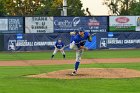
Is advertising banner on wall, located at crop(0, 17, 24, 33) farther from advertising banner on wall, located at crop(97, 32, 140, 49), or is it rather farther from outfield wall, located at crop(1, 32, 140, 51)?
advertising banner on wall, located at crop(97, 32, 140, 49)

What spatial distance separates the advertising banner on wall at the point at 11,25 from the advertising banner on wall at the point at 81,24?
4085 millimetres

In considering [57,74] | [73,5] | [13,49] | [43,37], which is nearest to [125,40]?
[43,37]

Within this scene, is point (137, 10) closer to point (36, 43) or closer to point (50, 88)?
point (36, 43)

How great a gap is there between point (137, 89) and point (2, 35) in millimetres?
33647

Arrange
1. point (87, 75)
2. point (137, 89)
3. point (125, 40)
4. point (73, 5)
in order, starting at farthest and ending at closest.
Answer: point (73, 5)
point (125, 40)
point (87, 75)
point (137, 89)

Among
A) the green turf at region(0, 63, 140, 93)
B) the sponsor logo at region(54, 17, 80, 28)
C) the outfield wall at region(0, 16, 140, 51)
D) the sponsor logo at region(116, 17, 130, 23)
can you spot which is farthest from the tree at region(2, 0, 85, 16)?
the green turf at region(0, 63, 140, 93)

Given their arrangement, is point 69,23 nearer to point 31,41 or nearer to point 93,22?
point 93,22

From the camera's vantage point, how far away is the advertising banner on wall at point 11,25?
47.4 metres

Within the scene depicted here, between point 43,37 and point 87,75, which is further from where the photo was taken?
point 43,37

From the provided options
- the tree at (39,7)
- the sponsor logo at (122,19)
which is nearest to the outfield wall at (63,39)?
the sponsor logo at (122,19)

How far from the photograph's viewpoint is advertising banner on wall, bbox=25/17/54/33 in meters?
48.4

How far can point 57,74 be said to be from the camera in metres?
18.9

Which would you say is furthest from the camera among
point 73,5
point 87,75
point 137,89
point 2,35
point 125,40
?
point 73,5

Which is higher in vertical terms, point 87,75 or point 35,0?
point 35,0
